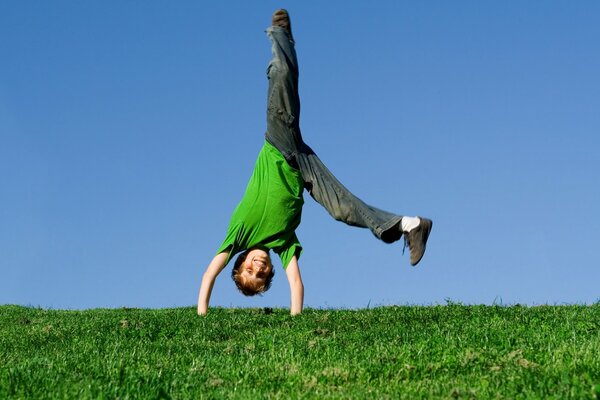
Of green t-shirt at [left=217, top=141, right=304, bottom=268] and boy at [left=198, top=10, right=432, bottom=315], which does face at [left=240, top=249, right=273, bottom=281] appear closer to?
boy at [left=198, top=10, right=432, bottom=315]

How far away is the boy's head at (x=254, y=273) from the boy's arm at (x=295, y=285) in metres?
0.38

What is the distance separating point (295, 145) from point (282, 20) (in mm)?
Result: 2232

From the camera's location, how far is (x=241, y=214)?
14.5 meters

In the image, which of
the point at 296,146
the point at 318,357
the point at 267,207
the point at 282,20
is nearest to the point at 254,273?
the point at 267,207

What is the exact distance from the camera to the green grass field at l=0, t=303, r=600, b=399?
24.0ft

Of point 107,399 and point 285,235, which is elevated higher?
point 285,235

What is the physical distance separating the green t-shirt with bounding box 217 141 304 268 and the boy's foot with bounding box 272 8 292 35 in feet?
6.81

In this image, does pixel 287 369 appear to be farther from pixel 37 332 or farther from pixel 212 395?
pixel 37 332

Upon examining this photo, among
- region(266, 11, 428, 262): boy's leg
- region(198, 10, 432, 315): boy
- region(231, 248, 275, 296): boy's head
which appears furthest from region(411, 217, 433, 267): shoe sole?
region(231, 248, 275, 296): boy's head

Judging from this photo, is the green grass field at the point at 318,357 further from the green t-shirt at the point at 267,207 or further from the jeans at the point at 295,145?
the jeans at the point at 295,145

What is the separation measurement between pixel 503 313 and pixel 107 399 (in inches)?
328

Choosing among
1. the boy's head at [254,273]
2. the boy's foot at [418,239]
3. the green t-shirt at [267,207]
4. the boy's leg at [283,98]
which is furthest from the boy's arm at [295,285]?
the boy's foot at [418,239]

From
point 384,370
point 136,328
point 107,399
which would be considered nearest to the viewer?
point 107,399

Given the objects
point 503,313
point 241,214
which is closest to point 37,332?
point 241,214
